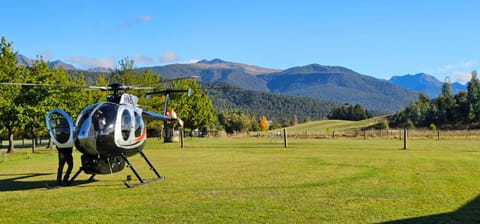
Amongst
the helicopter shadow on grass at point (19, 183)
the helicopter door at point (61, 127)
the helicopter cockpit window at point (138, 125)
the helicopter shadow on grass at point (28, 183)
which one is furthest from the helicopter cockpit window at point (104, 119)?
the helicopter shadow on grass at point (19, 183)

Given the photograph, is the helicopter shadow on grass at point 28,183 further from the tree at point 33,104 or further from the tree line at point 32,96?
the tree at point 33,104

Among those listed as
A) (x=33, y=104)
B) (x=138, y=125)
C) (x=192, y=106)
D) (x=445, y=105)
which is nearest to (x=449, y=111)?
(x=445, y=105)

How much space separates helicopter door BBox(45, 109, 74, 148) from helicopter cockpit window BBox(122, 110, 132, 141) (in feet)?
5.00

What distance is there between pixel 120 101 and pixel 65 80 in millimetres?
35771

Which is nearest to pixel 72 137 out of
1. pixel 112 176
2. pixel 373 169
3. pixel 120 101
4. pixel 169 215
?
pixel 120 101

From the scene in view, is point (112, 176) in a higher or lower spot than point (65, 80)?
lower

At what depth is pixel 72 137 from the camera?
45.4ft

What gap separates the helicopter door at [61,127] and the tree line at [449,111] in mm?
86772

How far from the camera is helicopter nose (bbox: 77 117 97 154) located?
1353 cm

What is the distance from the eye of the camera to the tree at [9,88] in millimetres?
32062

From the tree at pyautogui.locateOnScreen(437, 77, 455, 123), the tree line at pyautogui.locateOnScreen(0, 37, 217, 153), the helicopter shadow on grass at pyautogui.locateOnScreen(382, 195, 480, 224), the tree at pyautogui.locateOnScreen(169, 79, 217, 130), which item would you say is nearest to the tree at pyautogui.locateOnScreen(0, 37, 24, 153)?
the tree line at pyautogui.locateOnScreen(0, 37, 217, 153)

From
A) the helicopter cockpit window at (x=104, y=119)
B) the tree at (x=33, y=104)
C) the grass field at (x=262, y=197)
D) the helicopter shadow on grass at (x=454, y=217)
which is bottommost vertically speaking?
the helicopter shadow on grass at (x=454, y=217)

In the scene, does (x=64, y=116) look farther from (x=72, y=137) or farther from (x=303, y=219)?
(x=303, y=219)

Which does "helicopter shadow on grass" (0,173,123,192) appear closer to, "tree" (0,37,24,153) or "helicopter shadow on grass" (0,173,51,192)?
"helicopter shadow on grass" (0,173,51,192)
